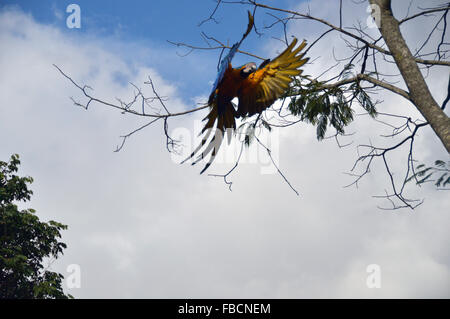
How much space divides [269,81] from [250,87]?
0.11 meters

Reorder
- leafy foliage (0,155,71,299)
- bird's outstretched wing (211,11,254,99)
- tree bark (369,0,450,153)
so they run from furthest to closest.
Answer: leafy foliage (0,155,71,299), tree bark (369,0,450,153), bird's outstretched wing (211,11,254,99)

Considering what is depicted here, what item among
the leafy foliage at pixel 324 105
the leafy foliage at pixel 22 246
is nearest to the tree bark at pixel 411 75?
the leafy foliage at pixel 324 105

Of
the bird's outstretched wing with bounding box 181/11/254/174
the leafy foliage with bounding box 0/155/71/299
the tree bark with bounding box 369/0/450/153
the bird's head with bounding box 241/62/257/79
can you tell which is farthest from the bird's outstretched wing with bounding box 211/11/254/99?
the leafy foliage with bounding box 0/155/71/299

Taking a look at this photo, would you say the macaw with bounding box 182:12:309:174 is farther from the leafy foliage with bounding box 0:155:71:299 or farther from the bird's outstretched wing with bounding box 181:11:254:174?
the leafy foliage with bounding box 0:155:71:299

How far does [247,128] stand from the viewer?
3414 millimetres

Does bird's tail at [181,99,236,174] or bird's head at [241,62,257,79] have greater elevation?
bird's head at [241,62,257,79]

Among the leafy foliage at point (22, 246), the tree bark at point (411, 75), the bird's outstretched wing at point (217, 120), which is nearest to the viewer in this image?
the bird's outstretched wing at point (217, 120)

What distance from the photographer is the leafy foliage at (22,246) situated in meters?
10.5

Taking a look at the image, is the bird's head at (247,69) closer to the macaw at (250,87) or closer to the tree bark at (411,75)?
the macaw at (250,87)

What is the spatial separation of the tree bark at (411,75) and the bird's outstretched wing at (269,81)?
1019 mm

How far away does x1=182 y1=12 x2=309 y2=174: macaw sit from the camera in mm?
1938

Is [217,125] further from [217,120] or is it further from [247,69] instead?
[247,69]

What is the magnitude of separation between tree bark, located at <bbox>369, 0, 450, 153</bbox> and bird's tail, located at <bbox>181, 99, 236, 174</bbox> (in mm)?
1322
